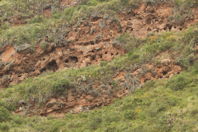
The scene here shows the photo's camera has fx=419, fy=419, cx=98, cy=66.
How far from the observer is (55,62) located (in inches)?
1127

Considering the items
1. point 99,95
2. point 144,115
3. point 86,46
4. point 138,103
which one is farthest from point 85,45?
point 144,115

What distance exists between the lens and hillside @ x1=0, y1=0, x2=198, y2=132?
2133 cm

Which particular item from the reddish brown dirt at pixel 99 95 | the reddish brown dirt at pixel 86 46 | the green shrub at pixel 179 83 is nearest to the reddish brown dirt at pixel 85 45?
the reddish brown dirt at pixel 86 46

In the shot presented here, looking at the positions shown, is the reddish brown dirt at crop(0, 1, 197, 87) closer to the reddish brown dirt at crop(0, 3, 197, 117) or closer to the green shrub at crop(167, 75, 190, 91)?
the reddish brown dirt at crop(0, 3, 197, 117)

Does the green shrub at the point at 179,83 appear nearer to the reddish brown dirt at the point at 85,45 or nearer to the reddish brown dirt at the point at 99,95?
the reddish brown dirt at the point at 99,95

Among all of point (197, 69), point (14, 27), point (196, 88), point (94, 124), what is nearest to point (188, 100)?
point (196, 88)

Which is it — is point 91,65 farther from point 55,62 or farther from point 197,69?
point 197,69

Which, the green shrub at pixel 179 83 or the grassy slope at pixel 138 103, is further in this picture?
the green shrub at pixel 179 83

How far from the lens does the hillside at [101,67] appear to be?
21.3 m

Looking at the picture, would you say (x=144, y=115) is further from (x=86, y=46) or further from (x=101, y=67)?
(x=86, y=46)

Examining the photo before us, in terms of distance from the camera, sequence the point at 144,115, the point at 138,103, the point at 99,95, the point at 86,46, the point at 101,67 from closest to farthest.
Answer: the point at 144,115
the point at 138,103
the point at 99,95
the point at 101,67
the point at 86,46

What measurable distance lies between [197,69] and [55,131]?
8411 millimetres

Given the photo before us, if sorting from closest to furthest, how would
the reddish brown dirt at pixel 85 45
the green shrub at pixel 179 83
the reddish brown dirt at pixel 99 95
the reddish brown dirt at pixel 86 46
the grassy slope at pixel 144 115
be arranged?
the grassy slope at pixel 144 115
the green shrub at pixel 179 83
the reddish brown dirt at pixel 99 95
the reddish brown dirt at pixel 86 46
the reddish brown dirt at pixel 85 45

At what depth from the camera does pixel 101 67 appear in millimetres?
26000
